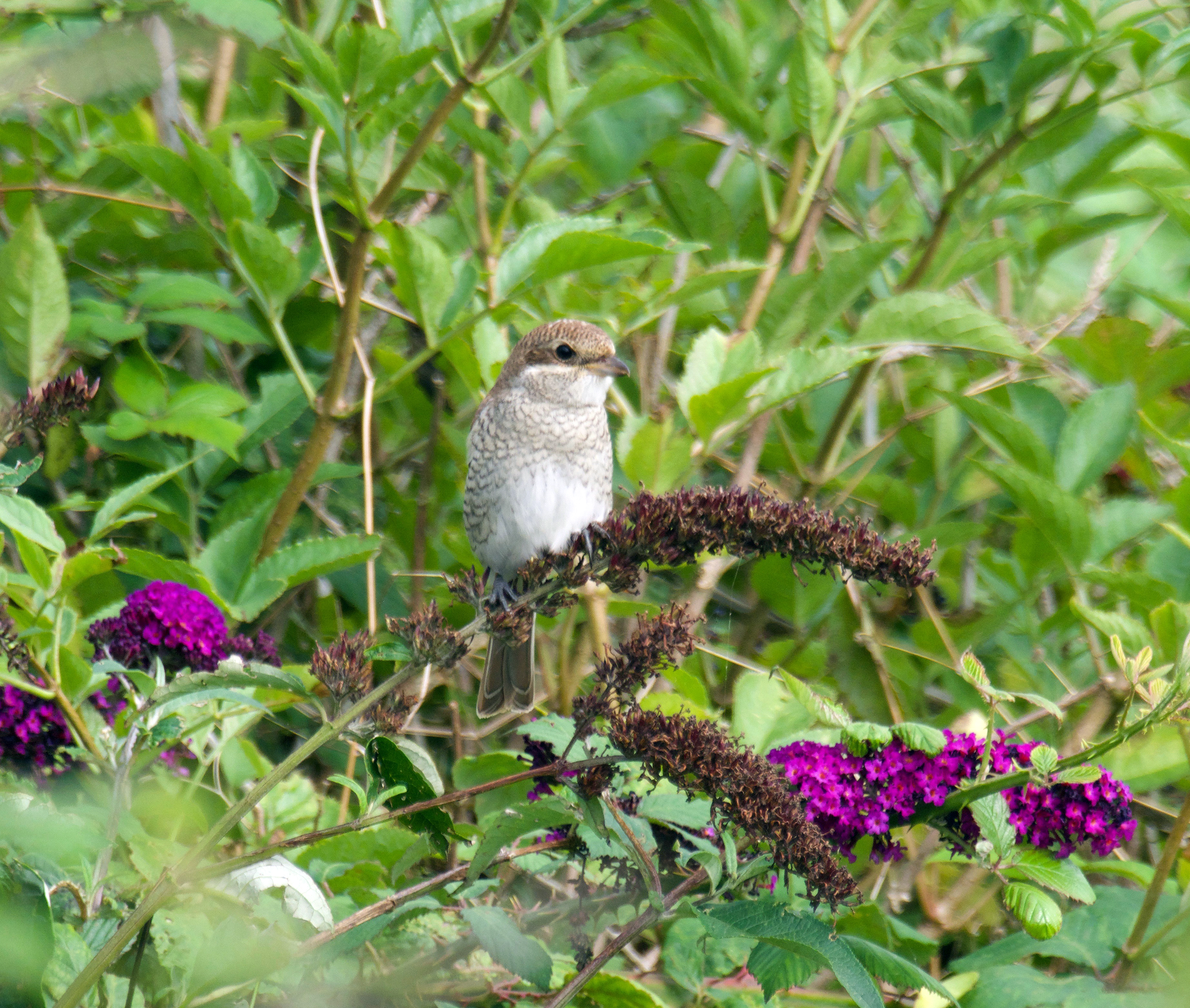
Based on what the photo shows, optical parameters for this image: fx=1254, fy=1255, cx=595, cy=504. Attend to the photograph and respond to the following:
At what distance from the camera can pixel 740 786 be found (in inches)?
60.8

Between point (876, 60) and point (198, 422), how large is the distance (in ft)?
6.07

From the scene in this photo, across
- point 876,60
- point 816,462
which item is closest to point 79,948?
point 816,462

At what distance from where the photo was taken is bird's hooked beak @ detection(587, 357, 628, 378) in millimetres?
3152

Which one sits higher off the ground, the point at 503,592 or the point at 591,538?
the point at 591,538

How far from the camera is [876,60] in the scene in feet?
10.2

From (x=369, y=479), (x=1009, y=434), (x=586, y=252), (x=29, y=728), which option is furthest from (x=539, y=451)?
(x=29, y=728)

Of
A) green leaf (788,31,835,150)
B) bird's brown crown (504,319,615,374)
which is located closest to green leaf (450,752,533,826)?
bird's brown crown (504,319,615,374)

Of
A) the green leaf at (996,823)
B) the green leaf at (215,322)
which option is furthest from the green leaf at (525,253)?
the green leaf at (996,823)

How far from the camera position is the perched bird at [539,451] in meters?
3.15

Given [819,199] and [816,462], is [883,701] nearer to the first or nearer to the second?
[816,462]

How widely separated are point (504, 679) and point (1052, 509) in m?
1.28

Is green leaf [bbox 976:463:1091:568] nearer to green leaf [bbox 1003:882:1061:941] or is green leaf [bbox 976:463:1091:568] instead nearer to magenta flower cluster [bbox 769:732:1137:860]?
magenta flower cluster [bbox 769:732:1137:860]

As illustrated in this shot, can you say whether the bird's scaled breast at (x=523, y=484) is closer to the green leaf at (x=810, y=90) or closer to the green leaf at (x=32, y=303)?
the green leaf at (x=810, y=90)

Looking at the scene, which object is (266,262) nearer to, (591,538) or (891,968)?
(591,538)
